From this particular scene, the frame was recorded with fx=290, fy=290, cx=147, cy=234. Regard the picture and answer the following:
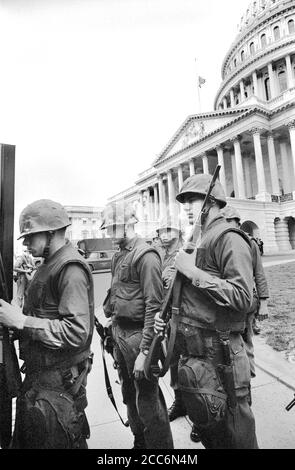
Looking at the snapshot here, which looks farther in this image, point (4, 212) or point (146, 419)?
point (146, 419)

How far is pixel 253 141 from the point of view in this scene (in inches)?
1260

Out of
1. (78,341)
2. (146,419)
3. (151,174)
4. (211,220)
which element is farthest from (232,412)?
(151,174)

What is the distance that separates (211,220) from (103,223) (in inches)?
45.1

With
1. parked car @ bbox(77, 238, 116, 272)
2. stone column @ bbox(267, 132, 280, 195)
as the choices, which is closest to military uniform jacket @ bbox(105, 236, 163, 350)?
parked car @ bbox(77, 238, 116, 272)

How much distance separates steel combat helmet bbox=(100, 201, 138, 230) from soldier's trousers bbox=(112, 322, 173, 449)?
2.97 ft

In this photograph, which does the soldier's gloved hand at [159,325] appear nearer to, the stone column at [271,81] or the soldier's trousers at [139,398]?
the soldier's trousers at [139,398]

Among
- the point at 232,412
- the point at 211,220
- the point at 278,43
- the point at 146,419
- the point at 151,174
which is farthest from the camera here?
the point at 151,174

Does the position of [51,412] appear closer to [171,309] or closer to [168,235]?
[171,309]

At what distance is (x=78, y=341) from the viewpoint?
156 cm

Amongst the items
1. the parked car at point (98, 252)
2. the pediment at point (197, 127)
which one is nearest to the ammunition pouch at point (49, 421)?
the parked car at point (98, 252)

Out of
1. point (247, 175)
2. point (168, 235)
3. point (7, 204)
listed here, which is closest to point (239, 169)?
point (247, 175)

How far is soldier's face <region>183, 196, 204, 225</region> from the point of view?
2.05 metres
